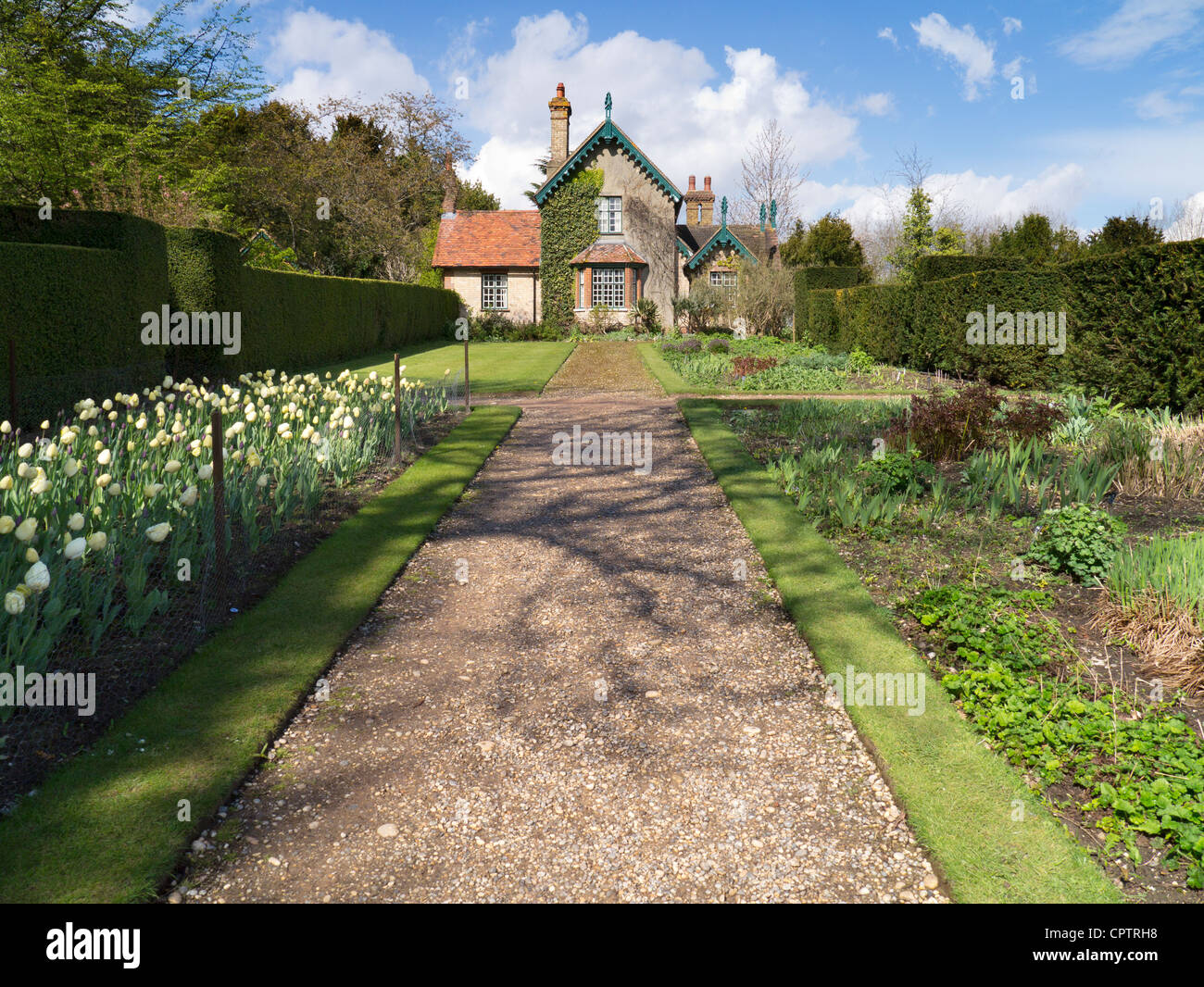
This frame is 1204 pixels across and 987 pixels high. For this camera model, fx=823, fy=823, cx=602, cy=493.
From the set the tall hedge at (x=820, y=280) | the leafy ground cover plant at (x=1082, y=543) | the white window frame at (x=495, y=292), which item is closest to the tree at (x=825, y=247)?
the tall hedge at (x=820, y=280)

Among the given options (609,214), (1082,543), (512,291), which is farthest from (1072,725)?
(512,291)

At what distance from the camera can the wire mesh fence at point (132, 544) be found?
3740mm

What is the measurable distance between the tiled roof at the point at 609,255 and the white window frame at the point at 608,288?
2.07 ft

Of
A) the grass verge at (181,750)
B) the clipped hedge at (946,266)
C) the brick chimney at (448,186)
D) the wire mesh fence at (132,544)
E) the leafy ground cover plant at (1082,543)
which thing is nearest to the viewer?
the grass verge at (181,750)

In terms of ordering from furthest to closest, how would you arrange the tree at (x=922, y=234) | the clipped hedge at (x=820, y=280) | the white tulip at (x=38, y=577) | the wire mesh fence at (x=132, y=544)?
the tree at (x=922, y=234), the clipped hedge at (x=820, y=280), the wire mesh fence at (x=132, y=544), the white tulip at (x=38, y=577)

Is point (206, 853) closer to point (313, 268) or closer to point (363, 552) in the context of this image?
point (363, 552)

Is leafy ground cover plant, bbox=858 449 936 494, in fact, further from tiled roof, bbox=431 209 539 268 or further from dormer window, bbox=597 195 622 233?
tiled roof, bbox=431 209 539 268

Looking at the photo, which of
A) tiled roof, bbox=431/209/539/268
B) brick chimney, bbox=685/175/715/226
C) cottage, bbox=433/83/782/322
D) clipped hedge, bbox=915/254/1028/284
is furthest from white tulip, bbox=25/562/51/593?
brick chimney, bbox=685/175/715/226

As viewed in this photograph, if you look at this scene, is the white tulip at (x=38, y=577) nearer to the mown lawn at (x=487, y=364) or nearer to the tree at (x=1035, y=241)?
the mown lawn at (x=487, y=364)

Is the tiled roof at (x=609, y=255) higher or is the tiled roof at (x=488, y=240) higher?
the tiled roof at (x=488, y=240)

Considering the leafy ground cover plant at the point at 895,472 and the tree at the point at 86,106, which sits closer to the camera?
the leafy ground cover plant at the point at 895,472

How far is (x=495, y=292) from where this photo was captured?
120ft

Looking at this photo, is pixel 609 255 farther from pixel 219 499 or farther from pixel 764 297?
pixel 219 499
